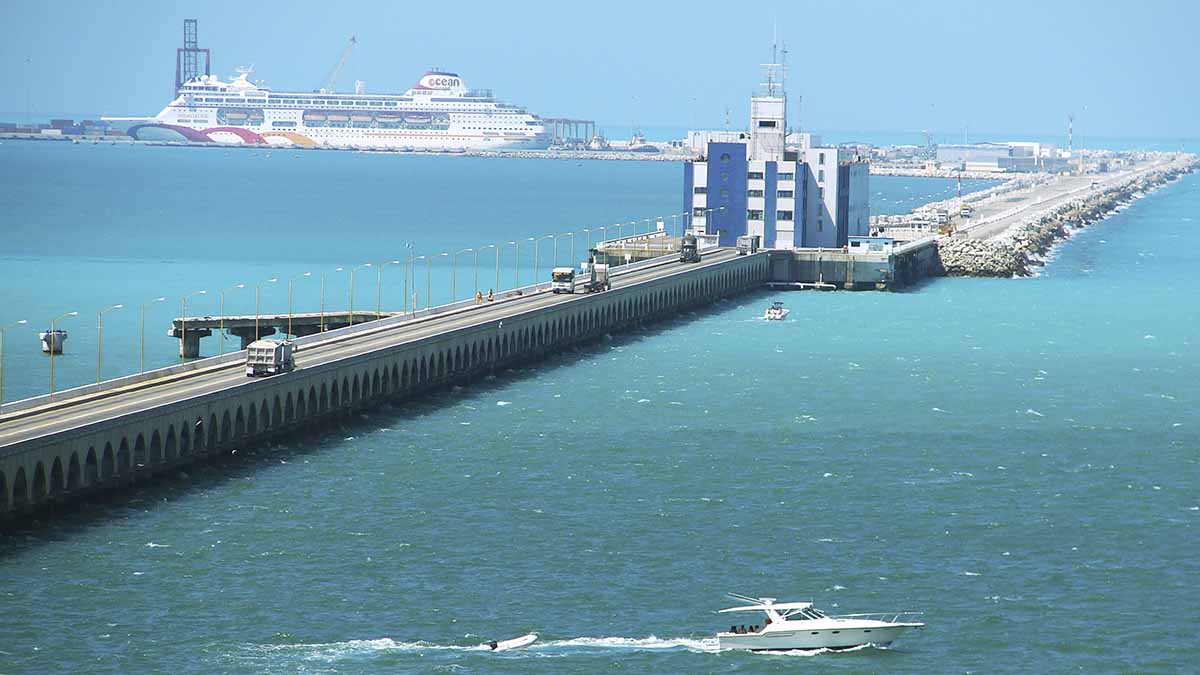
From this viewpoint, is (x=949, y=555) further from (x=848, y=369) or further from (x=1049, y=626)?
(x=848, y=369)

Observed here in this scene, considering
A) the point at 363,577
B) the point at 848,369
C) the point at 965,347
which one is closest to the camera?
the point at 363,577

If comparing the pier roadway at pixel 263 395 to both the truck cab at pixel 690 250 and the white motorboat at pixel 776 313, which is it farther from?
the truck cab at pixel 690 250

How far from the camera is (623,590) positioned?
2327 inches

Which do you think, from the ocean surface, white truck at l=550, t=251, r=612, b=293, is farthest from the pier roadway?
the ocean surface

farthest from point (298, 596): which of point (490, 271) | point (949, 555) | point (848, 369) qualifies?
point (490, 271)

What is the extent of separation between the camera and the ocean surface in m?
54.2

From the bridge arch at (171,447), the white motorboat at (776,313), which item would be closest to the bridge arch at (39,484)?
the bridge arch at (171,447)

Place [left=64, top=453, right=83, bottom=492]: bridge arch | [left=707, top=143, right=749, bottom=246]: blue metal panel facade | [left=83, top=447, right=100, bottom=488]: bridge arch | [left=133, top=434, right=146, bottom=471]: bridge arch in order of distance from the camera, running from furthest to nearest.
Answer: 1. [left=707, top=143, right=749, bottom=246]: blue metal panel facade
2. [left=133, top=434, right=146, bottom=471]: bridge arch
3. [left=83, top=447, right=100, bottom=488]: bridge arch
4. [left=64, top=453, right=83, bottom=492]: bridge arch

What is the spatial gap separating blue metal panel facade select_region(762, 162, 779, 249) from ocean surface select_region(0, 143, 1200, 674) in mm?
53668

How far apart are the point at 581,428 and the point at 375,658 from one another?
117 ft

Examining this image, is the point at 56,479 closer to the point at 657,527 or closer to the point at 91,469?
the point at 91,469

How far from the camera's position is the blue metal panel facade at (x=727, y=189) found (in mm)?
168375

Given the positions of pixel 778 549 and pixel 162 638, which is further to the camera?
pixel 778 549

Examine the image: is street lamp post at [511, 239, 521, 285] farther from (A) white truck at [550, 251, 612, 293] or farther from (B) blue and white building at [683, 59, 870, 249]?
(A) white truck at [550, 251, 612, 293]
